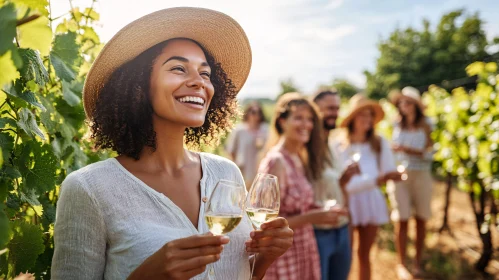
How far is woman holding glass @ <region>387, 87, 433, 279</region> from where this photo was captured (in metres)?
6.49

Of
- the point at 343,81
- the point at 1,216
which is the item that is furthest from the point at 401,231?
the point at 343,81

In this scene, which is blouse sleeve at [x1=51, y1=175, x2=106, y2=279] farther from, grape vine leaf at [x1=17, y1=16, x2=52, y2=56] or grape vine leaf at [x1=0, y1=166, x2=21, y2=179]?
grape vine leaf at [x1=17, y1=16, x2=52, y2=56]

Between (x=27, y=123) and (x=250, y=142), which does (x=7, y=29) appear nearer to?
(x=27, y=123)

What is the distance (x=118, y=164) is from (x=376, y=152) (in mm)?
3946

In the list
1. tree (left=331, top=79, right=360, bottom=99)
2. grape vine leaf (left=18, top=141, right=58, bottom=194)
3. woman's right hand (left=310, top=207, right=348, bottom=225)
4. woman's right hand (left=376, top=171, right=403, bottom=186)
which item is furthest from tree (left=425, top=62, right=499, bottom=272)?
tree (left=331, top=79, right=360, bottom=99)

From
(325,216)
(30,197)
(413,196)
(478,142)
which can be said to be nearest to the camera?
(30,197)

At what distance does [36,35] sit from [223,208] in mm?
755

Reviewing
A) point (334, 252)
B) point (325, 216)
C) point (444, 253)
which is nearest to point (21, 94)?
point (325, 216)

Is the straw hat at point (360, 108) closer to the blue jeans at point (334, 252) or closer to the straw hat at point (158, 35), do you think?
the blue jeans at point (334, 252)

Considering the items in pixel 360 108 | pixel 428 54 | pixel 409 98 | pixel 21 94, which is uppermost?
pixel 428 54

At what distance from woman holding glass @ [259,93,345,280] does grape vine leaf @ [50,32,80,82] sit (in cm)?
201

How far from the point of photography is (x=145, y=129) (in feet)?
6.36

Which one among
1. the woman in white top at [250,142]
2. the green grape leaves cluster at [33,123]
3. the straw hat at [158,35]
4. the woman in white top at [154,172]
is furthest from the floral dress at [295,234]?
the woman in white top at [250,142]

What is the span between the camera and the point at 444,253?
7184 mm
